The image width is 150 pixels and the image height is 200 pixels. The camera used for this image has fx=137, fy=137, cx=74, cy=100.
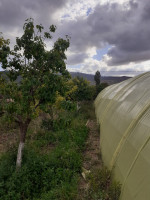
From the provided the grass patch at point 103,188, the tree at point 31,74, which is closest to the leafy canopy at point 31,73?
the tree at point 31,74

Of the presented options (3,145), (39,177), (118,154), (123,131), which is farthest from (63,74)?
(3,145)

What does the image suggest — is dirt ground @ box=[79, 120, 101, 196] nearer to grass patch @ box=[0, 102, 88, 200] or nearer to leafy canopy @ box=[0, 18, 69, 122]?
grass patch @ box=[0, 102, 88, 200]

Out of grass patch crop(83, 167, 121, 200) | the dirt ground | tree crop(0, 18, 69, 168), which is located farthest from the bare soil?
tree crop(0, 18, 69, 168)

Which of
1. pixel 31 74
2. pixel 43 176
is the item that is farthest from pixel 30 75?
pixel 43 176

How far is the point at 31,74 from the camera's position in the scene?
15.9 feet

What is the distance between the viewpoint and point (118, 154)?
13.8ft

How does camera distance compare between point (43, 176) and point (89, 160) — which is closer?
point (43, 176)

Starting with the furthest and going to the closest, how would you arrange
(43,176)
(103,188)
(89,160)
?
(89,160), (43,176), (103,188)

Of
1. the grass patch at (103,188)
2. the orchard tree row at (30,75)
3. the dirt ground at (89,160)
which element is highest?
the orchard tree row at (30,75)

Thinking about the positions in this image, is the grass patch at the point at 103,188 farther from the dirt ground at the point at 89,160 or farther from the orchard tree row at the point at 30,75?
the orchard tree row at the point at 30,75

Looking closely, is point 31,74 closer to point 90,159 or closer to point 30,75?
point 30,75

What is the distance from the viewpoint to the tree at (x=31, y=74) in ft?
14.3

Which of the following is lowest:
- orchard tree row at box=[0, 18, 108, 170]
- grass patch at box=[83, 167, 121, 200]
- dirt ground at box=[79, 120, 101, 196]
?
dirt ground at box=[79, 120, 101, 196]

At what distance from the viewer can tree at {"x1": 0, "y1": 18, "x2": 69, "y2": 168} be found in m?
4.35
